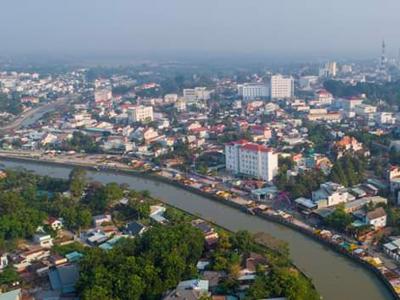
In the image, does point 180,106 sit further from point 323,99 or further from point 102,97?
point 323,99

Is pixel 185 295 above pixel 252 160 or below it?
below

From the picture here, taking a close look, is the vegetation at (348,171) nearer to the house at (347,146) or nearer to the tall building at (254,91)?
the house at (347,146)

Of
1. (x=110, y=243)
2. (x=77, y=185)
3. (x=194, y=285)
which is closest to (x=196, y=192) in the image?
(x=77, y=185)

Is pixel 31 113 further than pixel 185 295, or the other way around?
pixel 31 113

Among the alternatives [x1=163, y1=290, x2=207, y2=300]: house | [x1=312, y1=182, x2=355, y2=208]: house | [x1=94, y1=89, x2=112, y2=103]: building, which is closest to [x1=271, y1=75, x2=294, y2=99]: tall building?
[x1=94, y1=89, x2=112, y2=103]: building

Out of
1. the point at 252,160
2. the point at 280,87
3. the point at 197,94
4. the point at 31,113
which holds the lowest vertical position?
the point at 31,113

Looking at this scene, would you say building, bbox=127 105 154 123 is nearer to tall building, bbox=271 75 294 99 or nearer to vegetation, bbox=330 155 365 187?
tall building, bbox=271 75 294 99
